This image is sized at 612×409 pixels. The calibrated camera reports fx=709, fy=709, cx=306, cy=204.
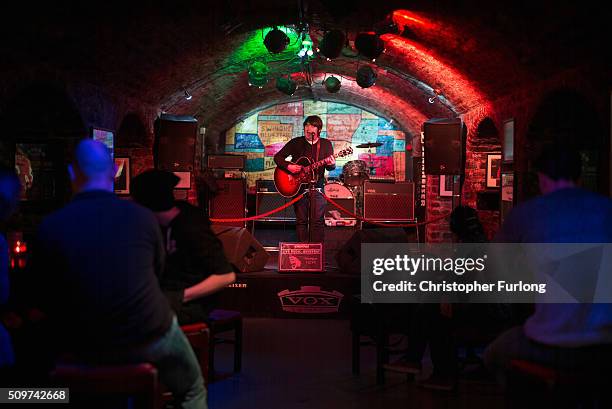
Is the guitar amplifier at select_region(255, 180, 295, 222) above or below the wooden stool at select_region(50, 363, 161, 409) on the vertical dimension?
above

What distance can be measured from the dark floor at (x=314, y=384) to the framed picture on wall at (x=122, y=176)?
3.82 metres

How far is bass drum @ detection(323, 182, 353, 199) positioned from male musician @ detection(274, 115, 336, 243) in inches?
123

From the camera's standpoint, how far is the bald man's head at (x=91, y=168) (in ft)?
8.87

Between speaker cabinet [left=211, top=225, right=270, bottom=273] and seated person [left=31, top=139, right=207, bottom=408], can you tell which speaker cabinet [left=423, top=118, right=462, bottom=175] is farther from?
seated person [left=31, top=139, right=207, bottom=408]

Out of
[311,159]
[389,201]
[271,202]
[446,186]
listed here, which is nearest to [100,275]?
[311,159]

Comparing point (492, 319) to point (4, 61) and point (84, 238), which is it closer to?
point (84, 238)

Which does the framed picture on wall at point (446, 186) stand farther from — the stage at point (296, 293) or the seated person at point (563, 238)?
the seated person at point (563, 238)

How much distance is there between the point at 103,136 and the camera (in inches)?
322

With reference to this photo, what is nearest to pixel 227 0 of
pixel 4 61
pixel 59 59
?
pixel 59 59

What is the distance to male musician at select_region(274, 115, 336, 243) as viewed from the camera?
28.1 ft

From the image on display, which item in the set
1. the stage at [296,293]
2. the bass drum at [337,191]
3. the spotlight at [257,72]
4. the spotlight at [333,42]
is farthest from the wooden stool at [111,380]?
the bass drum at [337,191]

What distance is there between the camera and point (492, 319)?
4.72 m

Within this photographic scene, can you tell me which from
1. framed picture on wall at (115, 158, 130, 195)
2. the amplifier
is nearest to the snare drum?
the amplifier

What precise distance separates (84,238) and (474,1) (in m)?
4.52
